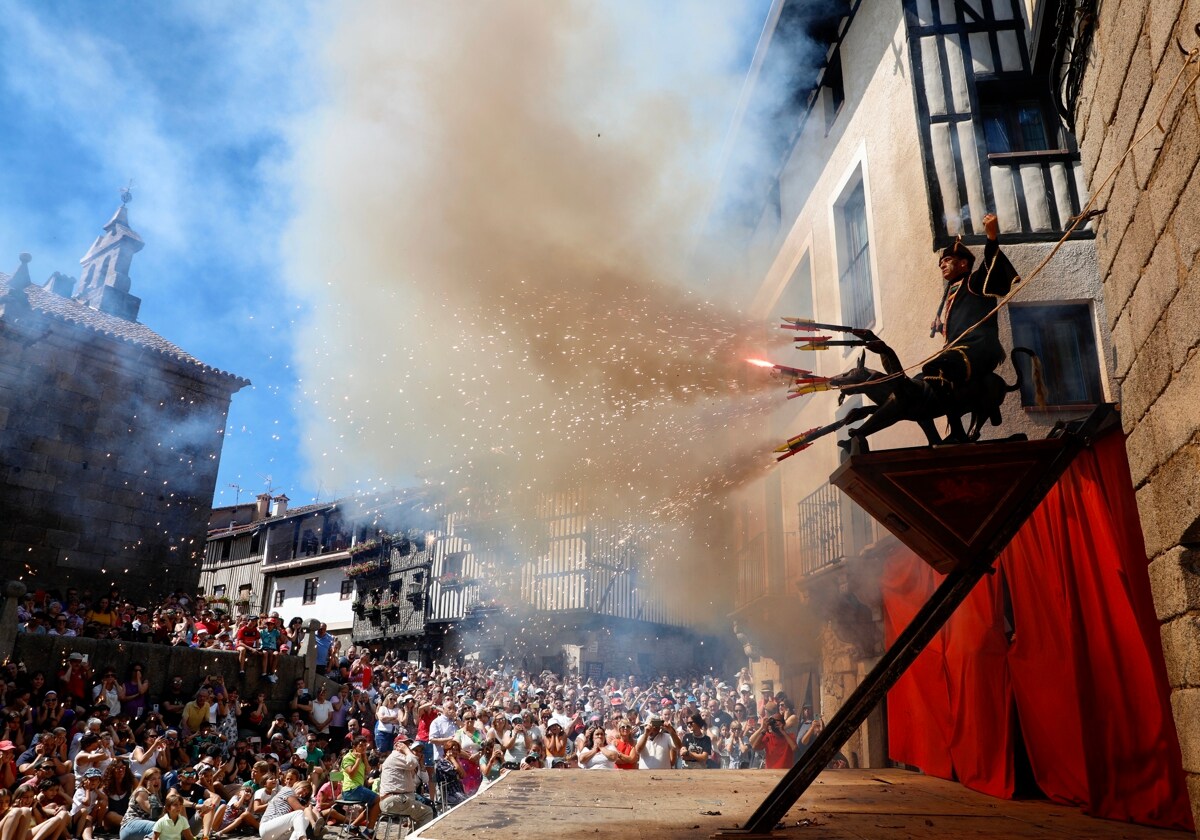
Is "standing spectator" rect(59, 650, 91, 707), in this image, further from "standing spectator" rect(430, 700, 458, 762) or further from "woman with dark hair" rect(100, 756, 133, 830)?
"standing spectator" rect(430, 700, 458, 762)

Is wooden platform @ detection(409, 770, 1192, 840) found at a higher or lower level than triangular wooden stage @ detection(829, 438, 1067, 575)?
lower

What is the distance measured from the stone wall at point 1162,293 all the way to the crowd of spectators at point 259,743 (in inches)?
173

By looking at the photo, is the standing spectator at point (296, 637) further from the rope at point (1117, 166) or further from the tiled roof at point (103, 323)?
the rope at point (1117, 166)

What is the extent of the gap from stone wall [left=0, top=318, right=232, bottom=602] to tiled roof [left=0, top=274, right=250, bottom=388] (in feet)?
0.56

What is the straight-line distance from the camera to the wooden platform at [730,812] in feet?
9.88

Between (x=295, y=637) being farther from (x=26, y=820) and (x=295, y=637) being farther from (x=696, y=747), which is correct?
(x=696, y=747)

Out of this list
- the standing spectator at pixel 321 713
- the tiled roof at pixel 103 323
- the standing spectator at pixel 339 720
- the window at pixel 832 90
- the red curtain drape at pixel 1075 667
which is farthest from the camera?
the tiled roof at pixel 103 323

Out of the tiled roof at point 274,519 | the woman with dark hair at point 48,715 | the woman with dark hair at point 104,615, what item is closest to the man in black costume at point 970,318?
the woman with dark hair at point 48,715

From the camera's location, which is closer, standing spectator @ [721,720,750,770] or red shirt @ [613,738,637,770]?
red shirt @ [613,738,637,770]

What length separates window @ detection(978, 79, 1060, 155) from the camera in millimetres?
7836

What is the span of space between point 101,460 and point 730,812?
17.8m

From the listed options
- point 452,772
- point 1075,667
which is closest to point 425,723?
point 452,772

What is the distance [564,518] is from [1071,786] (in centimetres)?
1933

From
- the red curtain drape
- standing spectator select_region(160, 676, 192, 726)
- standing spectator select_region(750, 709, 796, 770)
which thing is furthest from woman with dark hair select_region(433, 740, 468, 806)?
the red curtain drape
